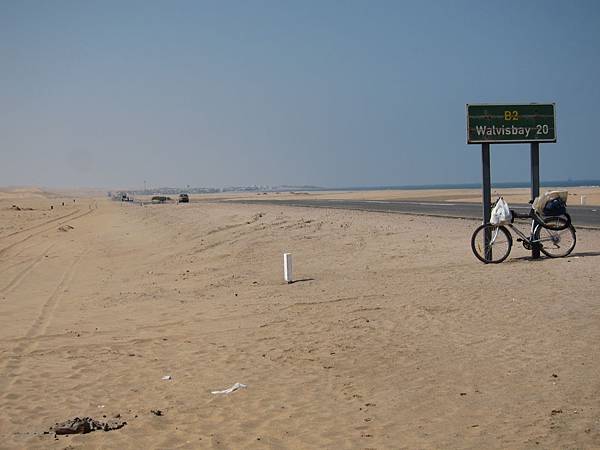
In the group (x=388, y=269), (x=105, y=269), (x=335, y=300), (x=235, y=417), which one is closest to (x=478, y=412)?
(x=235, y=417)

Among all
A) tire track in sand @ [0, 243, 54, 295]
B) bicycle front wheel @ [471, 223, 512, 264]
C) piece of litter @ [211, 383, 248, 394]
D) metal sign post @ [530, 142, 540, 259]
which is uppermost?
metal sign post @ [530, 142, 540, 259]

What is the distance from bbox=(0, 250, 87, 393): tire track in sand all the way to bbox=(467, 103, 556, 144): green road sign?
29.5 feet

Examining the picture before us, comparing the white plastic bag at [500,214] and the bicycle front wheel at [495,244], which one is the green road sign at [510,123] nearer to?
the white plastic bag at [500,214]

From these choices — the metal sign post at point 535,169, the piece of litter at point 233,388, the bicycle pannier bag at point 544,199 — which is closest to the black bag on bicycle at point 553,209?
the bicycle pannier bag at point 544,199

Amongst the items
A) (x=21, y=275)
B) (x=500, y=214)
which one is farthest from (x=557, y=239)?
(x=21, y=275)

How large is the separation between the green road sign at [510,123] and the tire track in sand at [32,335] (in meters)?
8.99

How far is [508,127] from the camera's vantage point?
14.6 m

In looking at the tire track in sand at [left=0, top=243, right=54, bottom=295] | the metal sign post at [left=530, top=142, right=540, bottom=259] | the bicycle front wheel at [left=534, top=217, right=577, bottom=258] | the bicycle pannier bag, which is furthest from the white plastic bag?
the tire track in sand at [left=0, top=243, right=54, bottom=295]

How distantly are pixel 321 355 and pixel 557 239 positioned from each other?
306 inches

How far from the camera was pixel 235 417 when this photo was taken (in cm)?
664

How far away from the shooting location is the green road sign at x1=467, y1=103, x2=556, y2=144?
569 inches

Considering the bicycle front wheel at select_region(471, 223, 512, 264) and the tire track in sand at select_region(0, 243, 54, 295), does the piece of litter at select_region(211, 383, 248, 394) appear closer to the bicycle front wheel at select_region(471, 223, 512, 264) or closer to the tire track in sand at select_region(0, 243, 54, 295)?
the bicycle front wheel at select_region(471, 223, 512, 264)

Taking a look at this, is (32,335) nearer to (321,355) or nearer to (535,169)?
(321,355)

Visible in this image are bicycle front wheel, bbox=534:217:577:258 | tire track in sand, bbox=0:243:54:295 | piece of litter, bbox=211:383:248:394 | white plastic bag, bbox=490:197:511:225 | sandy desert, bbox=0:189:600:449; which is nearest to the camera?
sandy desert, bbox=0:189:600:449
